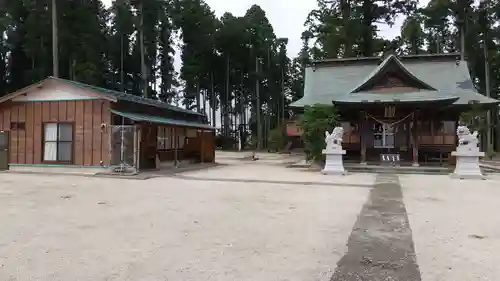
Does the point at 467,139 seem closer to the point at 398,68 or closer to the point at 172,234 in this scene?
the point at 398,68

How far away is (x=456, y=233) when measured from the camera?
212 inches

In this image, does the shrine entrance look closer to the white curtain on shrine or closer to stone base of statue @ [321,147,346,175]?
stone base of statue @ [321,147,346,175]

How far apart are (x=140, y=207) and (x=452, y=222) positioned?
17.2 ft

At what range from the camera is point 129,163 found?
47.0 feet

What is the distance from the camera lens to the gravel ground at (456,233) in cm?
382

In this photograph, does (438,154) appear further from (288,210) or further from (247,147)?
(247,147)

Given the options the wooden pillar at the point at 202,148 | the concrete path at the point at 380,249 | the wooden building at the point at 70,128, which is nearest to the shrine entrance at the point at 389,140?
the wooden pillar at the point at 202,148

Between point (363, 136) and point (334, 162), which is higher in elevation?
point (363, 136)

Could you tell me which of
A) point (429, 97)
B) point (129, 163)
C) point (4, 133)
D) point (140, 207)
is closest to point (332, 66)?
point (429, 97)

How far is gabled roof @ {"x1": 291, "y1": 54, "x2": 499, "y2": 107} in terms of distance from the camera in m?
18.7

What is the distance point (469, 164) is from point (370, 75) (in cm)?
648

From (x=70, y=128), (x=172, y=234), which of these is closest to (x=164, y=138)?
(x=70, y=128)

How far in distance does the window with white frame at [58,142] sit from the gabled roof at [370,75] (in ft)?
34.1

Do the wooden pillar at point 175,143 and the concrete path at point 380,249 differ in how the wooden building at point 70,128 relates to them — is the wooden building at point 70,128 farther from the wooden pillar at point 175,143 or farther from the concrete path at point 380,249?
the concrete path at point 380,249
